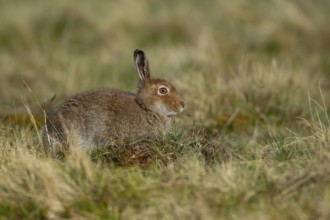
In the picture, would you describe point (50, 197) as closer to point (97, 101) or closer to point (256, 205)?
point (256, 205)

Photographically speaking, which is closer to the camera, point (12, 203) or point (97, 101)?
point (12, 203)

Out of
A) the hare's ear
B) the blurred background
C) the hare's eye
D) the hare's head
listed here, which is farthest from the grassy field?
the hare's ear

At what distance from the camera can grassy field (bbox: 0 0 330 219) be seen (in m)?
4.79

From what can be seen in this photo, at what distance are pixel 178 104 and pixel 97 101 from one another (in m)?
0.83

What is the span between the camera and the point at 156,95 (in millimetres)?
7211

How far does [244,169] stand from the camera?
5117 mm

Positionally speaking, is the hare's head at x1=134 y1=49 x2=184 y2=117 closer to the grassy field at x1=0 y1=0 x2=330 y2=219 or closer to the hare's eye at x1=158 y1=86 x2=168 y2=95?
the hare's eye at x1=158 y1=86 x2=168 y2=95

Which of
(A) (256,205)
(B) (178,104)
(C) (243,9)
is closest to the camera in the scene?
(A) (256,205)

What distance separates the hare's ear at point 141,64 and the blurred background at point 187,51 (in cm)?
89

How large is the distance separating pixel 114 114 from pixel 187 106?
65.8 inches

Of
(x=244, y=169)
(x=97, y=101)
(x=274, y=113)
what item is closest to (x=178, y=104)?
(x=97, y=101)

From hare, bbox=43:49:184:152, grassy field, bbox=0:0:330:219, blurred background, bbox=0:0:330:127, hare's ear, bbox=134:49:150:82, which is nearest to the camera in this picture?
grassy field, bbox=0:0:330:219

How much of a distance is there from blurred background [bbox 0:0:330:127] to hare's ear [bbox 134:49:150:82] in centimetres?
89

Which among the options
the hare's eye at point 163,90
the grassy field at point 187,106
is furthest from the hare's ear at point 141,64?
the grassy field at point 187,106
